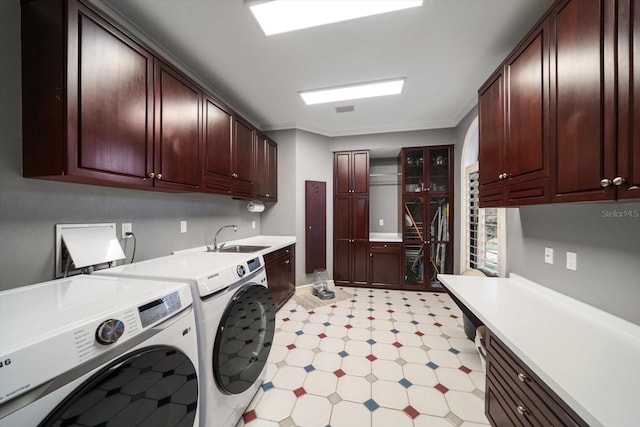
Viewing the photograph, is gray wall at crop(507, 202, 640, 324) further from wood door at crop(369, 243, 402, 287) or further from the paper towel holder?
the paper towel holder

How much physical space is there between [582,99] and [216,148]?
7.97 ft

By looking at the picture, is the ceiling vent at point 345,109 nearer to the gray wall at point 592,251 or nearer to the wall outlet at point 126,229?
the gray wall at point 592,251

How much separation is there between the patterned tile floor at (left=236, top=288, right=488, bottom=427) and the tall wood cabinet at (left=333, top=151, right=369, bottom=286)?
1.06 metres

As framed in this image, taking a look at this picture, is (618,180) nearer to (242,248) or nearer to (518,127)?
(518,127)

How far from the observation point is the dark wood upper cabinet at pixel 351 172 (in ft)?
12.6

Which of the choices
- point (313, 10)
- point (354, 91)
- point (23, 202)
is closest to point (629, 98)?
point (313, 10)

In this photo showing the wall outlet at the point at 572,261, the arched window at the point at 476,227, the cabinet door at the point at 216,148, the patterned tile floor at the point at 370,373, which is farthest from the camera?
the arched window at the point at 476,227

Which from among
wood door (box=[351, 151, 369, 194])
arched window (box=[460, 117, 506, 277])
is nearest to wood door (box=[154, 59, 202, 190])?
wood door (box=[351, 151, 369, 194])

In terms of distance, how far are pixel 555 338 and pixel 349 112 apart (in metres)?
2.96

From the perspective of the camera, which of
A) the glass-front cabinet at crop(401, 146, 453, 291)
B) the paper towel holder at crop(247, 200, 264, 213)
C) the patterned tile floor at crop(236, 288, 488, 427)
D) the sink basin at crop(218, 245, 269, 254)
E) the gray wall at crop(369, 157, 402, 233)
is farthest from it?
the gray wall at crop(369, 157, 402, 233)

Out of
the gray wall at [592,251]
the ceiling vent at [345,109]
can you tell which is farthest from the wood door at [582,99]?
the ceiling vent at [345,109]

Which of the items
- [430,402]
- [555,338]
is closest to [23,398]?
[555,338]

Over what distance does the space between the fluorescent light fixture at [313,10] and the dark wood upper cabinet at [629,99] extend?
1.06 meters

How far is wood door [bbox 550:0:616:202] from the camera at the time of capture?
34.7 inches
